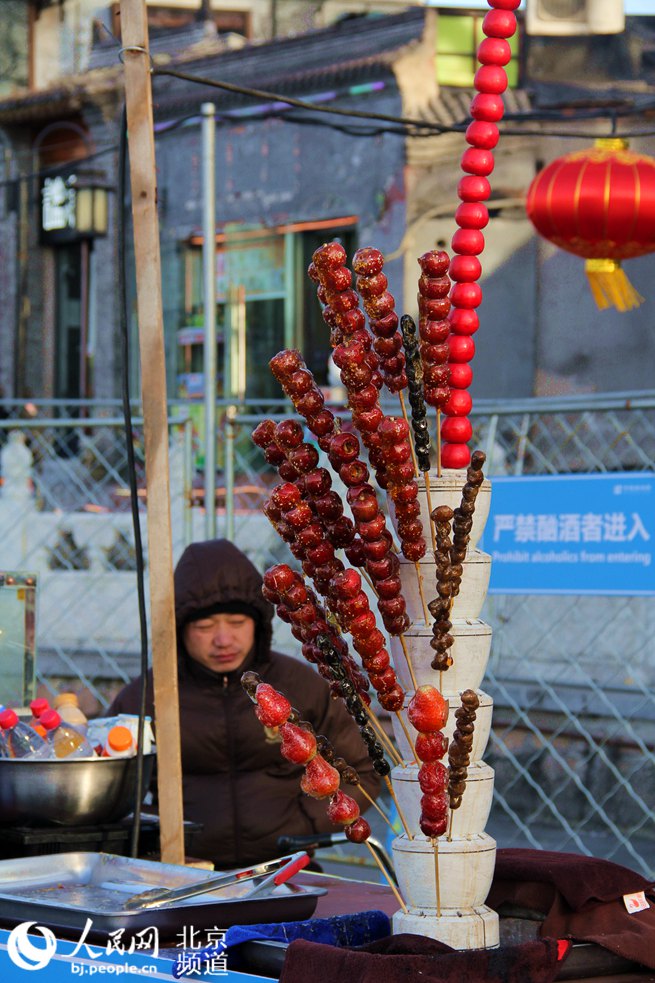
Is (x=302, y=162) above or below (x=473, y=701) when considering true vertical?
above

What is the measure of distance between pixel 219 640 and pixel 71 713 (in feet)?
3.12

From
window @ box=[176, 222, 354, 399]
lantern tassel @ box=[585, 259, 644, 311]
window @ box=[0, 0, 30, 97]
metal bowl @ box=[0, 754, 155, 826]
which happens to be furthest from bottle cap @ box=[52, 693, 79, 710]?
window @ box=[0, 0, 30, 97]

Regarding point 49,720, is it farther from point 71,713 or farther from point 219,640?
point 219,640

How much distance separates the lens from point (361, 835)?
73.0 inches

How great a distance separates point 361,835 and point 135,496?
3.20 feet

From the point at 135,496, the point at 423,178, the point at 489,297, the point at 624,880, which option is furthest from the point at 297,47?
the point at 624,880

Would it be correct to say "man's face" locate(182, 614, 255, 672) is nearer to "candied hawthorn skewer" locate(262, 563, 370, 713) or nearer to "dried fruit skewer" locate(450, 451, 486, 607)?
"candied hawthorn skewer" locate(262, 563, 370, 713)

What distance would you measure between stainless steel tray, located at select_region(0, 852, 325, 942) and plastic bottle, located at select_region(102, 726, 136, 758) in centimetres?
26

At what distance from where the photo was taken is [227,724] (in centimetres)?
374

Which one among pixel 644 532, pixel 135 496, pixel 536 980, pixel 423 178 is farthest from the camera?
pixel 423 178

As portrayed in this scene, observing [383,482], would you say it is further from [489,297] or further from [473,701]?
[489,297]

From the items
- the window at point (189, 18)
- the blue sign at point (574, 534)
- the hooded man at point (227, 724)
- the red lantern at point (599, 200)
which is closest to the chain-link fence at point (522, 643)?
the blue sign at point (574, 534)

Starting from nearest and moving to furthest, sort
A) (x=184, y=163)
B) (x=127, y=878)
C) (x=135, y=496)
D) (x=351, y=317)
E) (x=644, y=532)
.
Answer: (x=351, y=317), (x=127, y=878), (x=135, y=496), (x=644, y=532), (x=184, y=163)

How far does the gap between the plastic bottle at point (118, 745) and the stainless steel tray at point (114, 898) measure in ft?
0.84
